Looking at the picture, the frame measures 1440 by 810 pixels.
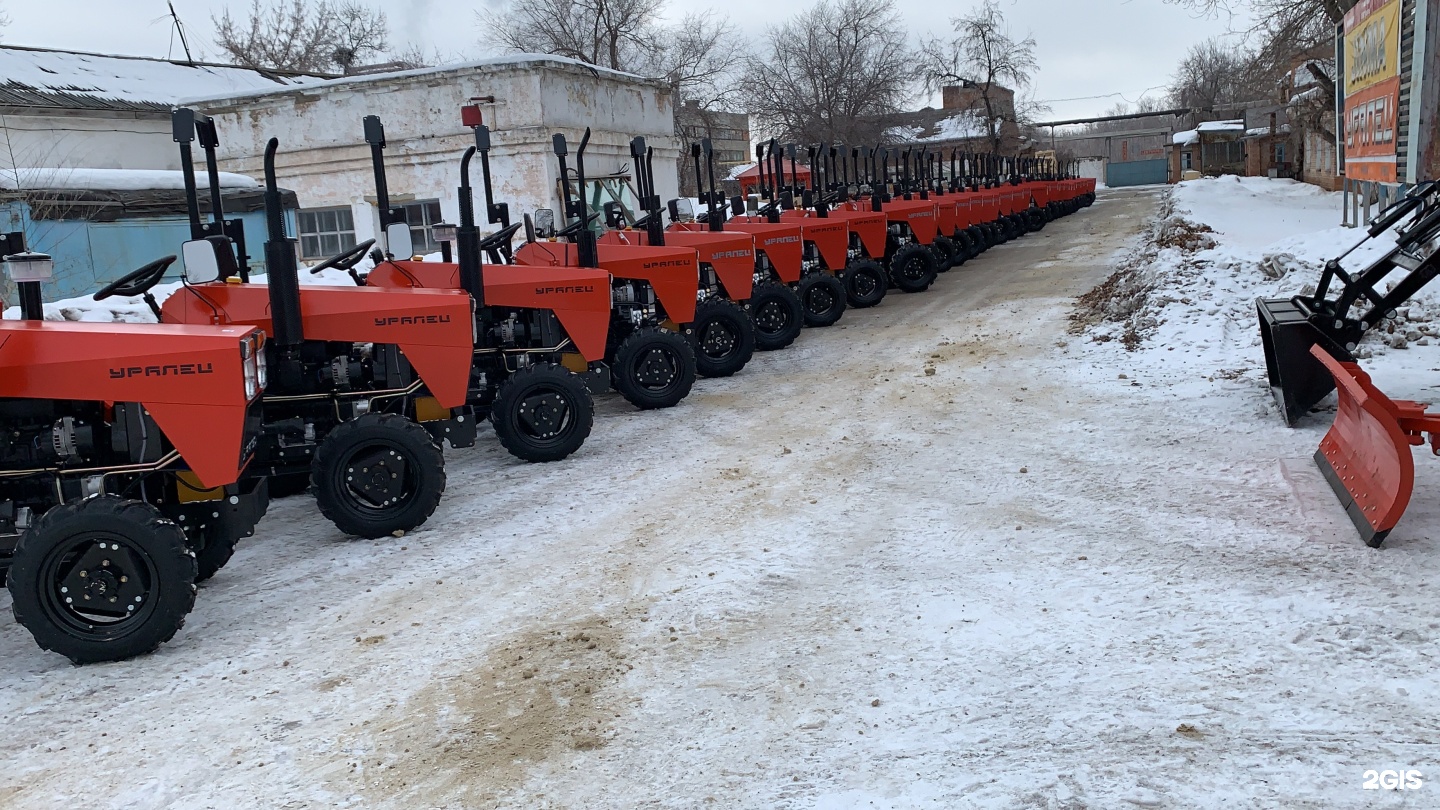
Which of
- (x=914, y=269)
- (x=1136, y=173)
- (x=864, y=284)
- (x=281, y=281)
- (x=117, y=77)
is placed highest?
(x=117, y=77)

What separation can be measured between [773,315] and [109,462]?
8.21 metres

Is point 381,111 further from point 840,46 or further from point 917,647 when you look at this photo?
point 840,46

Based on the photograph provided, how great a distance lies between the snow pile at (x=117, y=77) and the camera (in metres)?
21.6

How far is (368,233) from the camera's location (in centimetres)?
2072

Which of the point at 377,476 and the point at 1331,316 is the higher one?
the point at 1331,316

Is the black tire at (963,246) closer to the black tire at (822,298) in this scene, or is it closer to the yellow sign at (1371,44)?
the yellow sign at (1371,44)

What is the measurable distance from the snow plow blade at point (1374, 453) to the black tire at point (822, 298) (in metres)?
8.12

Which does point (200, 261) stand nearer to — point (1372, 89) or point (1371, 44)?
point (1372, 89)

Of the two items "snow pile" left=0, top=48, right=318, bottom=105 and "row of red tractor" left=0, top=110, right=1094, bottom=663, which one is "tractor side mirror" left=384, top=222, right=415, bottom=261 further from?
"snow pile" left=0, top=48, right=318, bottom=105

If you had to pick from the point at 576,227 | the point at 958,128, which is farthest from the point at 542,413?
the point at 958,128

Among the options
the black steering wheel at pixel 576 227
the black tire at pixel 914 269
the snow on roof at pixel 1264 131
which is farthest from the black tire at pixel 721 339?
the snow on roof at pixel 1264 131

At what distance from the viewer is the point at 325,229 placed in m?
21.0

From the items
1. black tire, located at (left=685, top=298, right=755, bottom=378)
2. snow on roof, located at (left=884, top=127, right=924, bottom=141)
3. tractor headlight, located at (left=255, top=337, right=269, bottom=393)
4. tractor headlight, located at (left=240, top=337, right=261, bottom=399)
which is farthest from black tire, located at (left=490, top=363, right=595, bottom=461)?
snow on roof, located at (left=884, top=127, right=924, bottom=141)

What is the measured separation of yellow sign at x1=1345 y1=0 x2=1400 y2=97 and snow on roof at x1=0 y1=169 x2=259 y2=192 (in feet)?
45.5
